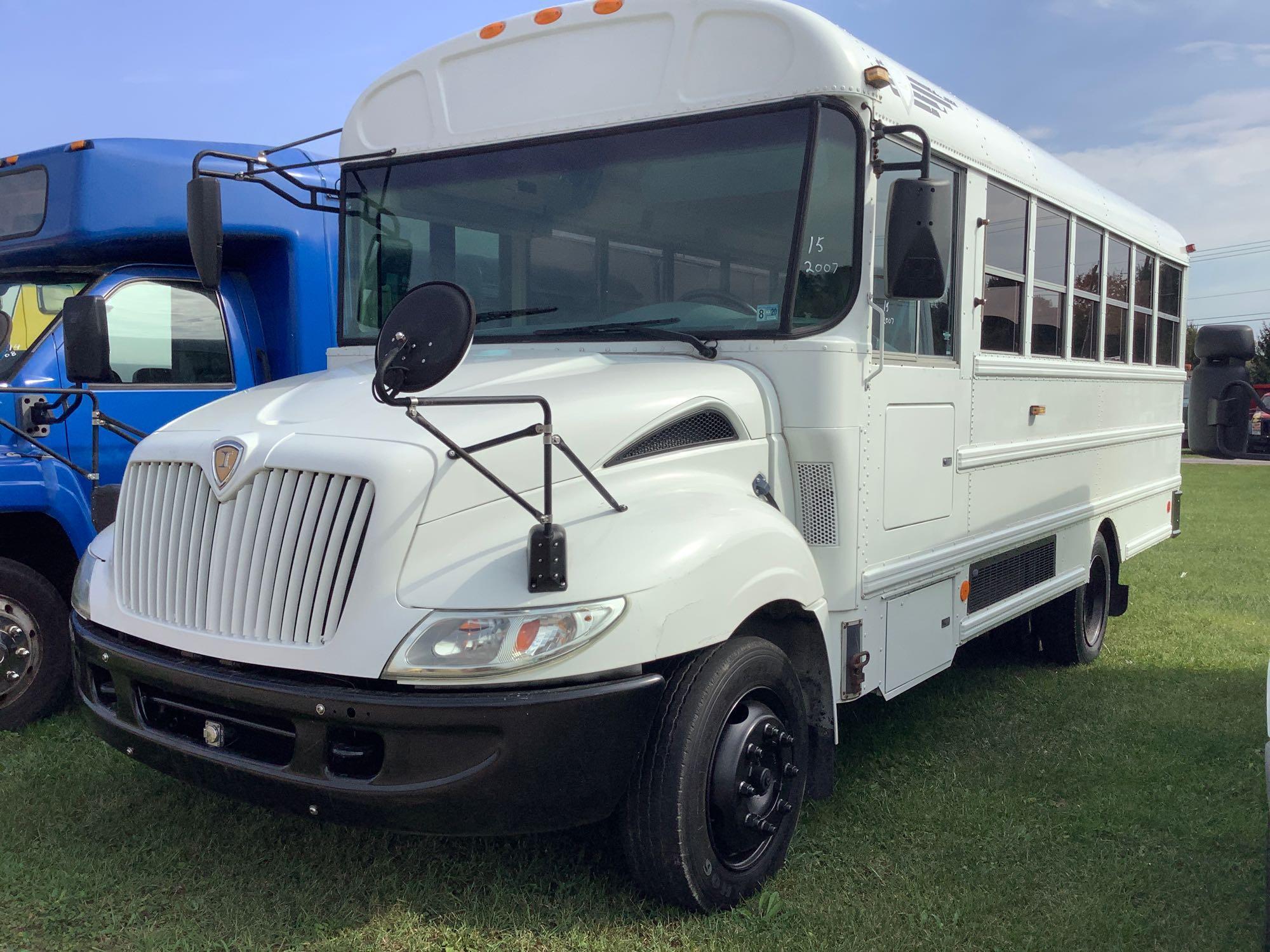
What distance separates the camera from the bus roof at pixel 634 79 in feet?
11.2

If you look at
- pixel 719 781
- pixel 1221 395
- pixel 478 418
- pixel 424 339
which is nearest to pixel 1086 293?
pixel 1221 395

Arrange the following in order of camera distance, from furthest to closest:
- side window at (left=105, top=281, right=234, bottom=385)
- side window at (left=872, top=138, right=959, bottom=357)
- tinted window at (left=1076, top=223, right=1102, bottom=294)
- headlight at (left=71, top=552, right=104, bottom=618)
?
tinted window at (left=1076, top=223, right=1102, bottom=294) < side window at (left=105, top=281, right=234, bottom=385) < side window at (left=872, top=138, right=959, bottom=357) < headlight at (left=71, top=552, right=104, bottom=618)

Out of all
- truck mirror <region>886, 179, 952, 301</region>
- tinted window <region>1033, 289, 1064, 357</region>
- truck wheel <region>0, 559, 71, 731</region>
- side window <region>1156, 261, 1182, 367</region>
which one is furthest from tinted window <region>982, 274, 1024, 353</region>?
truck wheel <region>0, 559, 71, 731</region>

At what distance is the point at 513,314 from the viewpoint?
3760 mm

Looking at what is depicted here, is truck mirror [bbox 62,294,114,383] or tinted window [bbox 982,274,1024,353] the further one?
tinted window [bbox 982,274,1024,353]

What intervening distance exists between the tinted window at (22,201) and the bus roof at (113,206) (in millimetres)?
27

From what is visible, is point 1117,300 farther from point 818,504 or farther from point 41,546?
point 41,546

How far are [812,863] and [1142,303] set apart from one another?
14.9 ft

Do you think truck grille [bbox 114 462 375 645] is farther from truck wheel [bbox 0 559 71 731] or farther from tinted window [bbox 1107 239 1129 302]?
tinted window [bbox 1107 239 1129 302]

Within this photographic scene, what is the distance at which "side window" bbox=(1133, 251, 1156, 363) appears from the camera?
21.0 ft

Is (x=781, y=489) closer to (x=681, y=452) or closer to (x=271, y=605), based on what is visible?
(x=681, y=452)

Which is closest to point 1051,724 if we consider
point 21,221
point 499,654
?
point 499,654

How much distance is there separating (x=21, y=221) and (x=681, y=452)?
361cm

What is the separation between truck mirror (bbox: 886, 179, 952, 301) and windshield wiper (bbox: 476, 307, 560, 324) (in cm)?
109
